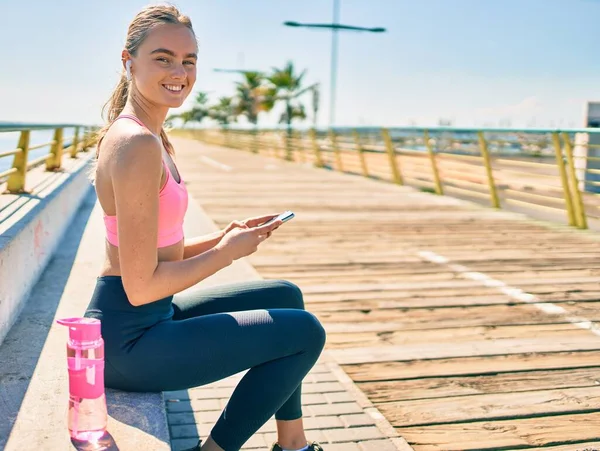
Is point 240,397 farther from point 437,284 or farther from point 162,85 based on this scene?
point 437,284

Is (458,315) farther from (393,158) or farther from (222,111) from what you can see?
(222,111)

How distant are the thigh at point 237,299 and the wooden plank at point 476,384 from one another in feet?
3.28

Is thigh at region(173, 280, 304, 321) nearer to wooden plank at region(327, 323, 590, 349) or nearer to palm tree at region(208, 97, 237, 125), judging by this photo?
wooden plank at region(327, 323, 590, 349)

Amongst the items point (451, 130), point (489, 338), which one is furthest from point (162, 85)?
point (451, 130)

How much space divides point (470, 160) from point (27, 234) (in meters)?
8.60

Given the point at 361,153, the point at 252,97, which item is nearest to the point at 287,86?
the point at 252,97

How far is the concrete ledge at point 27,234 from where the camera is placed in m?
3.46

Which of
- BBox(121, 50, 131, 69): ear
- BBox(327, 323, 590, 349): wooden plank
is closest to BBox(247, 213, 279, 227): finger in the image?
BBox(121, 50, 131, 69): ear

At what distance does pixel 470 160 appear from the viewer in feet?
38.0

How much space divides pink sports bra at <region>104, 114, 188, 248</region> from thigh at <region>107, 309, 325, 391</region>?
29 centimetres

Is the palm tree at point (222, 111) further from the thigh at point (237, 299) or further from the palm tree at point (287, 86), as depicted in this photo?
the thigh at point (237, 299)

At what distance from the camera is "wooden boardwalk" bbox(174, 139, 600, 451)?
331 cm

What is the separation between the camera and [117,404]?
7.95ft

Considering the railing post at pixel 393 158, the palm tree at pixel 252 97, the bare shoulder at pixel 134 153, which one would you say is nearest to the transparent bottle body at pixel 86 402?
the bare shoulder at pixel 134 153
